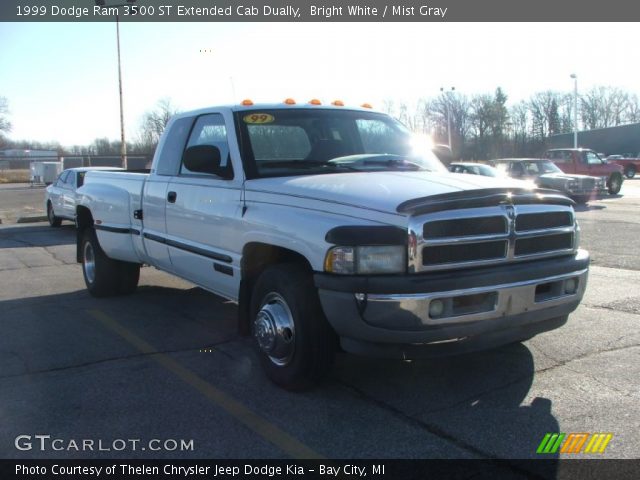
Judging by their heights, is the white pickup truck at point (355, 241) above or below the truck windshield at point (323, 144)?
below

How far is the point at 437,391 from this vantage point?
4.09 meters

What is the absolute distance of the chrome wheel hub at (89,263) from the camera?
730 centimetres

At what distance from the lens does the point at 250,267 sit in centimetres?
449

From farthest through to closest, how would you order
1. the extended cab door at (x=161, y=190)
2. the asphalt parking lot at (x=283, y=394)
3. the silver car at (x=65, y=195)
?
the silver car at (x=65, y=195) → the extended cab door at (x=161, y=190) → the asphalt parking lot at (x=283, y=394)

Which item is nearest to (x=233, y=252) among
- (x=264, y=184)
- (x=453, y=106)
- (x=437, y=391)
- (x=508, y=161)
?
(x=264, y=184)

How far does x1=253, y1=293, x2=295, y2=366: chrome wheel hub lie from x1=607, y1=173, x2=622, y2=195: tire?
2272 centimetres

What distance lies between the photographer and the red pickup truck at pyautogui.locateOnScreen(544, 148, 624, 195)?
77.2 feet

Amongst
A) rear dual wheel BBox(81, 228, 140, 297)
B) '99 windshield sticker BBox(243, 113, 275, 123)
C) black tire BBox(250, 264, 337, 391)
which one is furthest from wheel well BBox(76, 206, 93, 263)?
black tire BBox(250, 264, 337, 391)

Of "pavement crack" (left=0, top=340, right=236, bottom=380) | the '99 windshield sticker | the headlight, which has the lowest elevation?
"pavement crack" (left=0, top=340, right=236, bottom=380)

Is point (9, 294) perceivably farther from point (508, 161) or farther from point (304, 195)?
point (508, 161)

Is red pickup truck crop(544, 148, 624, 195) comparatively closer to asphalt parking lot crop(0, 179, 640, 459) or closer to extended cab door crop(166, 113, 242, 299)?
asphalt parking lot crop(0, 179, 640, 459)

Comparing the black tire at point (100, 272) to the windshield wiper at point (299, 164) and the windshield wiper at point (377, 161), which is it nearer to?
the windshield wiper at point (299, 164)

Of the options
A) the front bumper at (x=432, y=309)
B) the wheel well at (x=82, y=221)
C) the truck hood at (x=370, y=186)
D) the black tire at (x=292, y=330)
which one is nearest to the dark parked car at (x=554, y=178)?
the wheel well at (x=82, y=221)

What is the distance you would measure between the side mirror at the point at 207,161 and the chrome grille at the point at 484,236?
1.85 m
